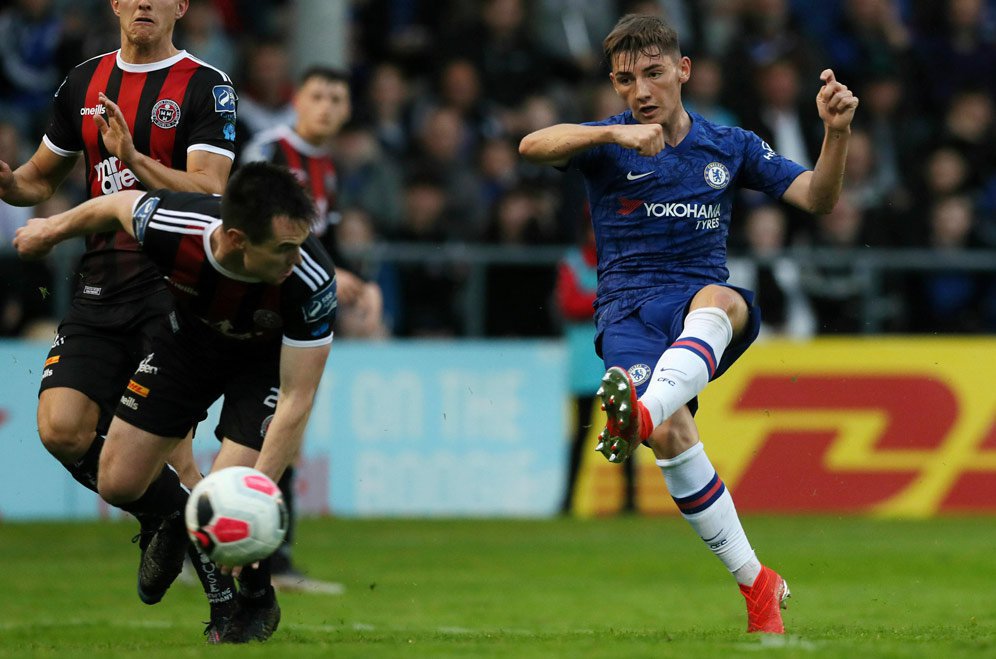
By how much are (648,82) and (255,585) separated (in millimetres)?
2766

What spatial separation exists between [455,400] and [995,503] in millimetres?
4857

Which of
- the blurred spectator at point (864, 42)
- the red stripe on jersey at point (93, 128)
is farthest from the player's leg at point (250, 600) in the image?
the blurred spectator at point (864, 42)

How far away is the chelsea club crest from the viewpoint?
746 cm

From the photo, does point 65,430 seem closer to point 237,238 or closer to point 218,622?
point 218,622

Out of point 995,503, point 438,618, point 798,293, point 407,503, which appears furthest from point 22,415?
point 995,503

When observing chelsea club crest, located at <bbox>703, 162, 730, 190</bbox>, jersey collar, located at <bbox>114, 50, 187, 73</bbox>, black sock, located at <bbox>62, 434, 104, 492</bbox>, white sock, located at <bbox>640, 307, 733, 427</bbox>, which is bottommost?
black sock, located at <bbox>62, 434, 104, 492</bbox>

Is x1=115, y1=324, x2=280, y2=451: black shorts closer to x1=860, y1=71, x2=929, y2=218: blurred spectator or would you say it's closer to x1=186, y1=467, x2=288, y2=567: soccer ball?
x1=186, y1=467, x2=288, y2=567: soccer ball

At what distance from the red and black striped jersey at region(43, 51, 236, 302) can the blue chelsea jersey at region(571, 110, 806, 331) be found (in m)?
1.66

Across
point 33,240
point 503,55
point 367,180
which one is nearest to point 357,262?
point 367,180

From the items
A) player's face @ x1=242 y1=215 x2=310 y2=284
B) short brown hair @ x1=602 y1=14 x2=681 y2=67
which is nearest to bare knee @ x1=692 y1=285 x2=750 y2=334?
short brown hair @ x1=602 y1=14 x2=681 y2=67

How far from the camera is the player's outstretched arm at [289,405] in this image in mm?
6652

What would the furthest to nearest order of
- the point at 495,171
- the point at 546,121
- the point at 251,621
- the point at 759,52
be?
the point at 759,52 → the point at 546,121 → the point at 495,171 → the point at 251,621

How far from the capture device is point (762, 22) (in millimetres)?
16766

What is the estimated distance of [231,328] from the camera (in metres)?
6.82
